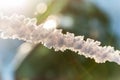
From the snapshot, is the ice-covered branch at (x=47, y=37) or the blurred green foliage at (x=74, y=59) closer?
the ice-covered branch at (x=47, y=37)

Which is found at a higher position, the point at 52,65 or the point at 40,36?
the point at 52,65

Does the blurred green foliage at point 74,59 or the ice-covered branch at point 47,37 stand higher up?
the blurred green foliage at point 74,59

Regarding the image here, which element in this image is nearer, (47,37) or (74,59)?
(47,37)

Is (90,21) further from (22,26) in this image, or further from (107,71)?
(22,26)

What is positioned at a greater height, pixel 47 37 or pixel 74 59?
pixel 74 59

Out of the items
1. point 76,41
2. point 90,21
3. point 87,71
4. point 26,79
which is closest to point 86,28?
point 90,21
